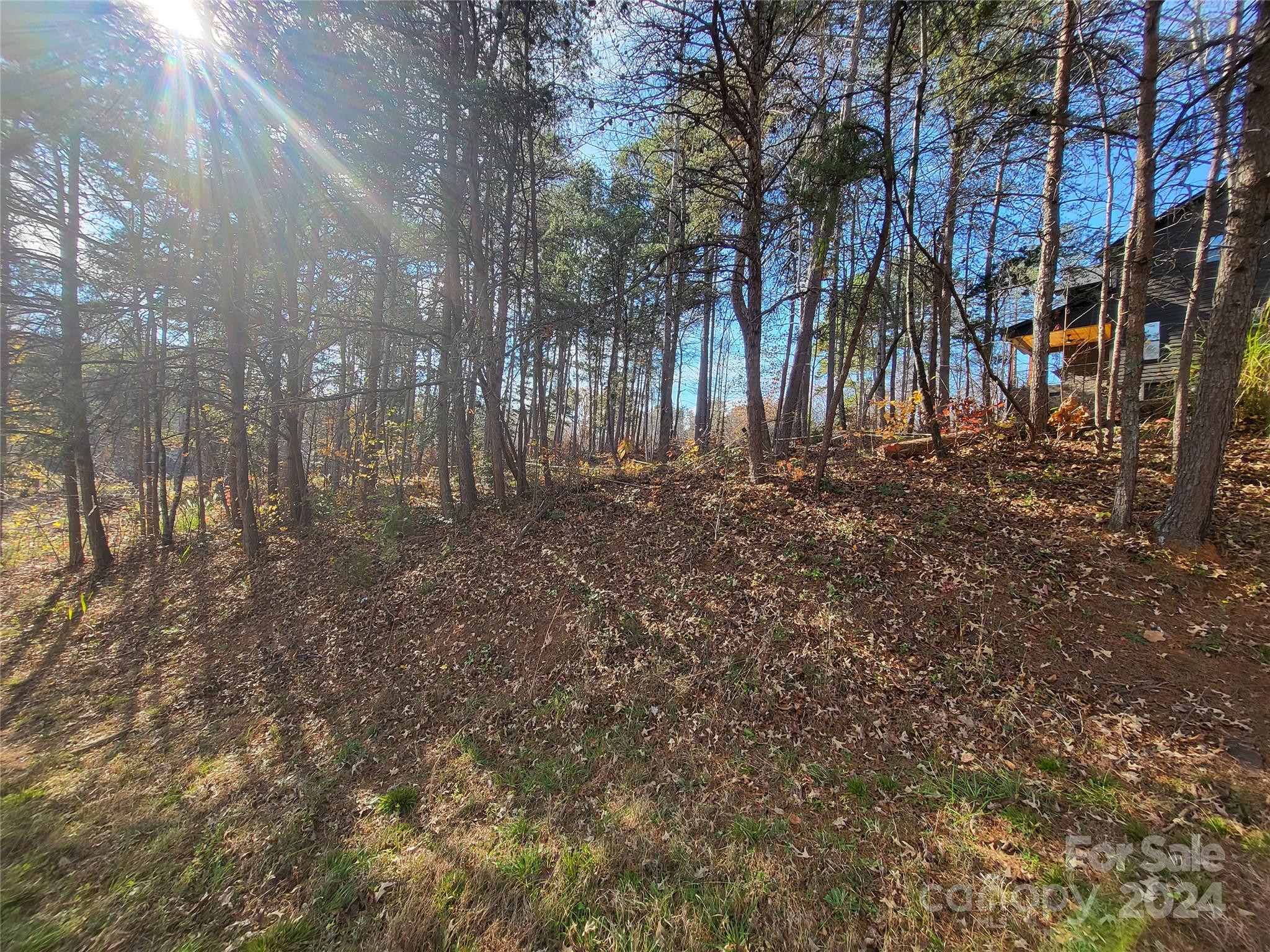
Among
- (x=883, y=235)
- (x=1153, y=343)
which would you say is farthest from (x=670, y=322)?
(x=1153, y=343)

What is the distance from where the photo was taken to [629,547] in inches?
271

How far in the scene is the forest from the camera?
9.32 ft

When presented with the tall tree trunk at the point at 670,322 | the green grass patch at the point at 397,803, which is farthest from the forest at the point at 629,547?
the tall tree trunk at the point at 670,322

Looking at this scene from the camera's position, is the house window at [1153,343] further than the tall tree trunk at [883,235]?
Yes

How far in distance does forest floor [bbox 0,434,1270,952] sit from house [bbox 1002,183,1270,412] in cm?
260

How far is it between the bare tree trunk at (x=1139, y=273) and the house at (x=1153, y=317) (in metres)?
0.16

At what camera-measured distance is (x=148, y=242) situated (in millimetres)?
6750

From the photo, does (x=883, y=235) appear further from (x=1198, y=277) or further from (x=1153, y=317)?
(x=1153, y=317)

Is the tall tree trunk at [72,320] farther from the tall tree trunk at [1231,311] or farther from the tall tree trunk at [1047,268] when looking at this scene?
the tall tree trunk at [1047,268]

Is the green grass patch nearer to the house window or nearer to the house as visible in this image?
the house

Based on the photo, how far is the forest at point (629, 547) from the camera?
284 centimetres

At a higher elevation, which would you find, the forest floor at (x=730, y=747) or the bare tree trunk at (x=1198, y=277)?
the bare tree trunk at (x=1198, y=277)

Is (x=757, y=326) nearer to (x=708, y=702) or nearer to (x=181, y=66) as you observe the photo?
(x=708, y=702)

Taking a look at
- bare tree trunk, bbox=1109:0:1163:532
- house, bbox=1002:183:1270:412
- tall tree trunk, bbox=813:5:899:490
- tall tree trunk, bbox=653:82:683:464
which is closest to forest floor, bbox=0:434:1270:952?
bare tree trunk, bbox=1109:0:1163:532
